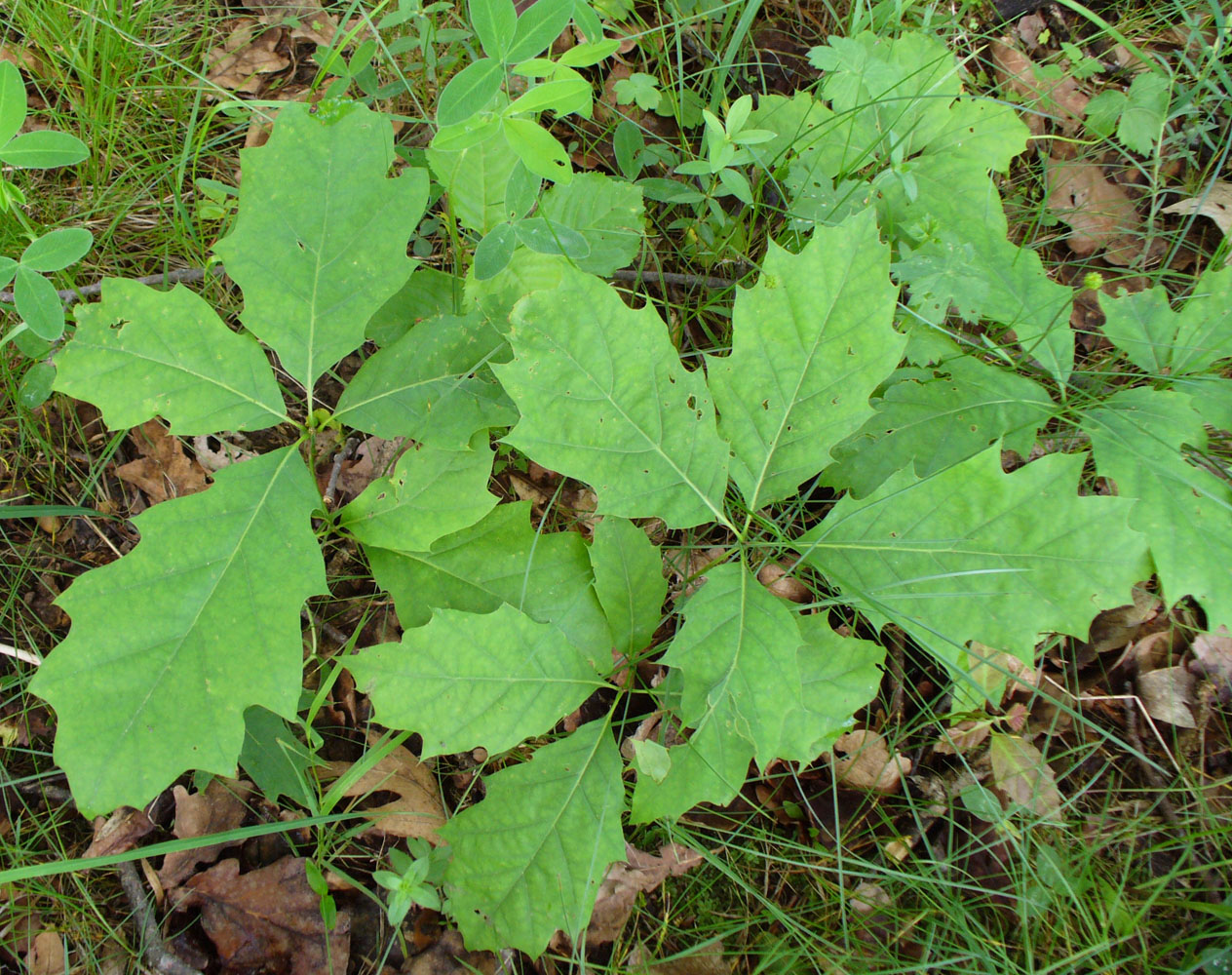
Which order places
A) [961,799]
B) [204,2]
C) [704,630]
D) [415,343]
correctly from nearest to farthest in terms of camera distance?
[704,630] < [415,343] < [961,799] < [204,2]

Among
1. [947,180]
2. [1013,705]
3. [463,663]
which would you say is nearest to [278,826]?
[463,663]

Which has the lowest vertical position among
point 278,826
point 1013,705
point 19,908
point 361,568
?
point 1013,705

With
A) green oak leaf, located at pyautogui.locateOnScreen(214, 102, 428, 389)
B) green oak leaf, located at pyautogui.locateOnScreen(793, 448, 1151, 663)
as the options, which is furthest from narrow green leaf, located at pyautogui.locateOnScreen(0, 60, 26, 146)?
green oak leaf, located at pyautogui.locateOnScreen(793, 448, 1151, 663)

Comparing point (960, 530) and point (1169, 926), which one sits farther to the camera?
point (1169, 926)

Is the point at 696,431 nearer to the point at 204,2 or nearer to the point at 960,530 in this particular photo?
the point at 960,530

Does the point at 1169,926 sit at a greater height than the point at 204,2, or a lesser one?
lesser

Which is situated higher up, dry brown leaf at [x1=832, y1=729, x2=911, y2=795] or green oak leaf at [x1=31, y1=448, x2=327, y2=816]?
green oak leaf at [x1=31, y1=448, x2=327, y2=816]

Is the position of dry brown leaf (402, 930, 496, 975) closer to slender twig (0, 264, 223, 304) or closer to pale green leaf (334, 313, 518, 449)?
pale green leaf (334, 313, 518, 449)
